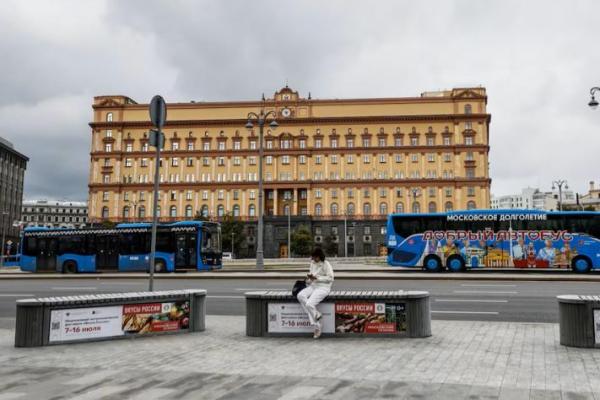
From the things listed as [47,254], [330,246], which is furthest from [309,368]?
[330,246]

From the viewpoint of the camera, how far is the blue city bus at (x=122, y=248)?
1169 inches

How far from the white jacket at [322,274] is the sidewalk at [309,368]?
99 cm

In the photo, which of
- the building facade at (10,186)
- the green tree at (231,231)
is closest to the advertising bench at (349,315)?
the green tree at (231,231)

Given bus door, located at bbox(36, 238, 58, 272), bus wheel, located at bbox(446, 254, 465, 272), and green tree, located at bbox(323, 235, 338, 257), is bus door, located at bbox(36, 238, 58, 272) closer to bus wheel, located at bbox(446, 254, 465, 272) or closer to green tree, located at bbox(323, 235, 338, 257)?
bus wheel, located at bbox(446, 254, 465, 272)

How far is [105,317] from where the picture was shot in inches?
356

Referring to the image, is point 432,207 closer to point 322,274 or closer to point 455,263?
point 455,263

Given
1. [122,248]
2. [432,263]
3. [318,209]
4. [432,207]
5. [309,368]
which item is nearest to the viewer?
[309,368]

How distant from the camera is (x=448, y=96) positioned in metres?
88.6

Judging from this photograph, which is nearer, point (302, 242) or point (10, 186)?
point (302, 242)

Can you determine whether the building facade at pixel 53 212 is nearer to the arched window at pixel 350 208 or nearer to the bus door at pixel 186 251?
the arched window at pixel 350 208

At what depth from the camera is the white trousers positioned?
876 centimetres

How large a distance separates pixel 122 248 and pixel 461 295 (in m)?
21.9

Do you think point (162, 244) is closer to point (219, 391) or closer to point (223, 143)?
point (219, 391)

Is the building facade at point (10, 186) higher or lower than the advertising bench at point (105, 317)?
higher
